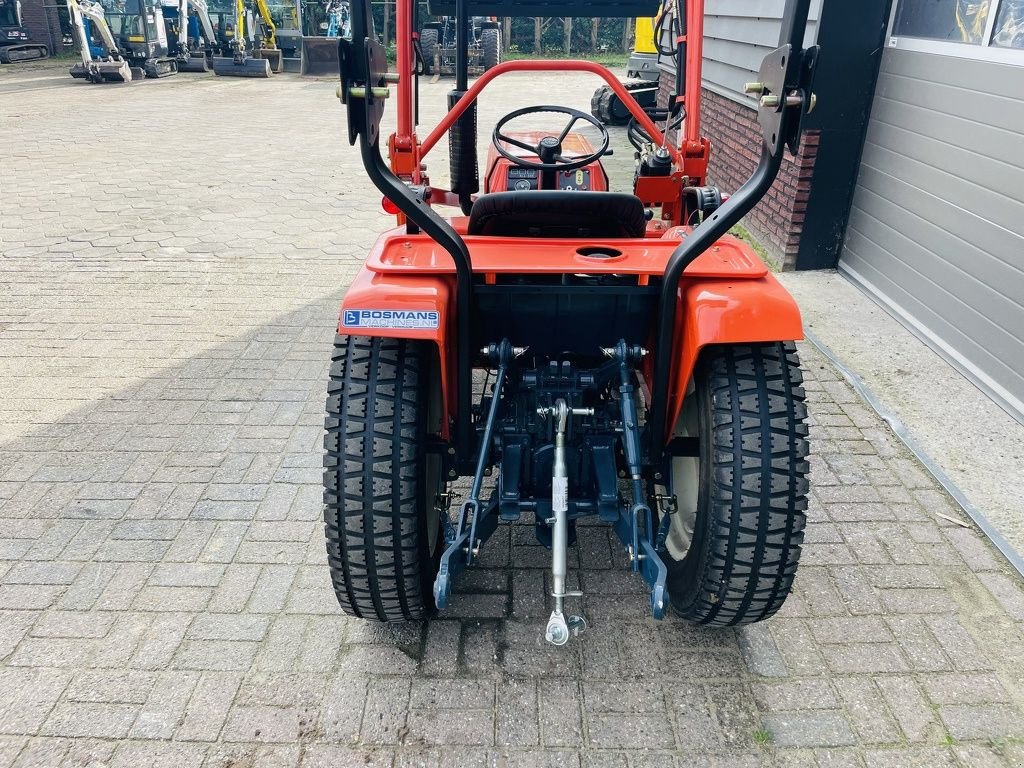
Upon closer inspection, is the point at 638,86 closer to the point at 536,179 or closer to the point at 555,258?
the point at 536,179

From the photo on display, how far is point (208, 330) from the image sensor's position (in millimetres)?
4727

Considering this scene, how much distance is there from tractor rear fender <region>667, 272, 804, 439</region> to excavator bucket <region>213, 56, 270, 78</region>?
59.9 ft

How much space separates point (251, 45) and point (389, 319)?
19.6 metres

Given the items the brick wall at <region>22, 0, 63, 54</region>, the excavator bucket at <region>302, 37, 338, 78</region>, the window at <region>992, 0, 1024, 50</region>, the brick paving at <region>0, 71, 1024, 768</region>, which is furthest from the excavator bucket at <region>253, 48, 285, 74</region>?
the window at <region>992, 0, 1024, 50</region>

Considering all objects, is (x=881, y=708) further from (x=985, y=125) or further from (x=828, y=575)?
(x=985, y=125)

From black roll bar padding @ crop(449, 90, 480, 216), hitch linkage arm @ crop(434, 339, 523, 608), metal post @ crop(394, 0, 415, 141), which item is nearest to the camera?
hitch linkage arm @ crop(434, 339, 523, 608)

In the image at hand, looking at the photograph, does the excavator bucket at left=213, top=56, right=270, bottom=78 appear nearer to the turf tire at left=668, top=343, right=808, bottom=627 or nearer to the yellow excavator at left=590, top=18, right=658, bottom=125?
the yellow excavator at left=590, top=18, right=658, bottom=125

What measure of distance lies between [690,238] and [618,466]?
0.90 meters

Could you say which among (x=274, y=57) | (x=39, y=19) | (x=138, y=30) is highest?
(x=39, y=19)

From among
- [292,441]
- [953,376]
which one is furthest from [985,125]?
[292,441]

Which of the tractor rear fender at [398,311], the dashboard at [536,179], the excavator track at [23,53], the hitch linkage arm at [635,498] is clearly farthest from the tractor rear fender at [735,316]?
the excavator track at [23,53]

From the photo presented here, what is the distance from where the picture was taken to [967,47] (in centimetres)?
421

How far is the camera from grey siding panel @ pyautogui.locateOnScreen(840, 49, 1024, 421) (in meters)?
3.84

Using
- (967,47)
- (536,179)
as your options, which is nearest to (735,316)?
(536,179)
